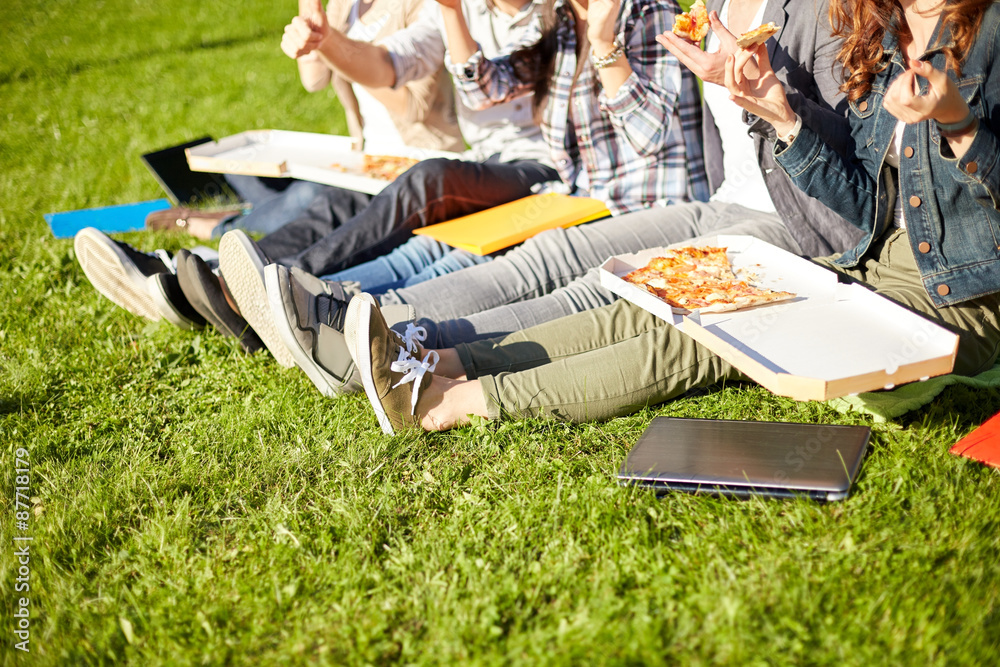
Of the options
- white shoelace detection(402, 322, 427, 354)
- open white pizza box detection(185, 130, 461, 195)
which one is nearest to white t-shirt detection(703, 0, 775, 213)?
white shoelace detection(402, 322, 427, 354)

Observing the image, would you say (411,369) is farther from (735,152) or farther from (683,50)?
(735,152)

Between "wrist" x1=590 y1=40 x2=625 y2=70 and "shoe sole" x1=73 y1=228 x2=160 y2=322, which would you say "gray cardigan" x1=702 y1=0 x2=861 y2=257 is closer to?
"wrist" x1=590 y1=40 x2=625 y2=70

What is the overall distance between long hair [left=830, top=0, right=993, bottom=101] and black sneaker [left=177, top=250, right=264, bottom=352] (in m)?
2.36

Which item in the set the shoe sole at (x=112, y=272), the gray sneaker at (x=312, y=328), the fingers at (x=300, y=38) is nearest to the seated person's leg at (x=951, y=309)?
the gray sneaker at (x=312, y=328)

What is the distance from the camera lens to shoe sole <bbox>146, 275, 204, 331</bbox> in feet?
10.00

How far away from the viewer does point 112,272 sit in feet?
10.5

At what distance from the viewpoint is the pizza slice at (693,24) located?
2.59m

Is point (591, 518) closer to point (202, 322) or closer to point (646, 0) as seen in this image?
point (202, 322)

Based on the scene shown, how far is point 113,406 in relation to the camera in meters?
2.84

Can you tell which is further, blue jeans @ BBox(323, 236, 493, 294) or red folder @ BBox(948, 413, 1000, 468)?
blue jeans @ BBox(323, 236, 493, 294)

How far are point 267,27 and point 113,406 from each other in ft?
30.6

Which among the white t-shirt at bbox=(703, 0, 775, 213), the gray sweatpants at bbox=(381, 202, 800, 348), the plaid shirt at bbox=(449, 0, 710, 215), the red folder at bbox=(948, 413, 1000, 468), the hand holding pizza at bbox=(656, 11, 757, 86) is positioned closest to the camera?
the red folder at bbox=(948, 413, 1000, 468)

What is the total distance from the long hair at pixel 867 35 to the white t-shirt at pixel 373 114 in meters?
2.57

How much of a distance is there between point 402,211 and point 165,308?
1071 mm
